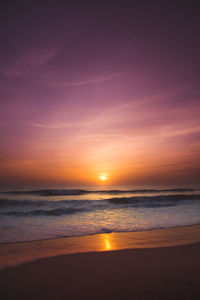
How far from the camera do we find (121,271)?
364cm

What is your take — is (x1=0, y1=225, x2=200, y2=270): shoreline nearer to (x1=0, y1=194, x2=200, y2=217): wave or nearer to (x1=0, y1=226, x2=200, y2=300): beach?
(x1=0, y1=226, x2=200, y2=300): beach

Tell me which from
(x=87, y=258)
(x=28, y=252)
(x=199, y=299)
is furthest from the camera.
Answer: (x=28, y=252)

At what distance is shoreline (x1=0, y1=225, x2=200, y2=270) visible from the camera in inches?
179

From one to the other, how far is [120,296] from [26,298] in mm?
1326

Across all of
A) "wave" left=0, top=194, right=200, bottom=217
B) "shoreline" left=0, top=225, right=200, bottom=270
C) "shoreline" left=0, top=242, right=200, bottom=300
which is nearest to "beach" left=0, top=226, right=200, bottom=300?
"shoreline" left=0, top=242, right=200, bottom=300

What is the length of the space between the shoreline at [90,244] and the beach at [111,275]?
4.5 inches

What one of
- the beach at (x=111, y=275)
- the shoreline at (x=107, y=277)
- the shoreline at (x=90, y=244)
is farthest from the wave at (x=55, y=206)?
the shoreline at (x=107, y=277)

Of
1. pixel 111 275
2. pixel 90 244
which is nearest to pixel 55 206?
pixel 90 244

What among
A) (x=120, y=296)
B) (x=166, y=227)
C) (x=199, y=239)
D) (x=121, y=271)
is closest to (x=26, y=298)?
(x=120, y=296)

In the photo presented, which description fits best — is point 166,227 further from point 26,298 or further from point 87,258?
point 26,298

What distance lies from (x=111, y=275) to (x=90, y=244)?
2162 millimetres

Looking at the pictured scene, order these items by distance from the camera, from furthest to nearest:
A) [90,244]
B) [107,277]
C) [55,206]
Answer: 1. [55,206]
2. [90,244]
3. [107,277]

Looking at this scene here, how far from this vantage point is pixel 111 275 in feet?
11.4

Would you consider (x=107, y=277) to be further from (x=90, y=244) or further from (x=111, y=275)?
(x=90, y=244)
